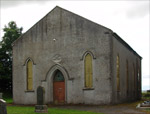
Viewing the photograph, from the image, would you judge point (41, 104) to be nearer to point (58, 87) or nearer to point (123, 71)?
point (58, 87)

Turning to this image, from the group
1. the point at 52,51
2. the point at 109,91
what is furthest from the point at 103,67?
the point at 52,51

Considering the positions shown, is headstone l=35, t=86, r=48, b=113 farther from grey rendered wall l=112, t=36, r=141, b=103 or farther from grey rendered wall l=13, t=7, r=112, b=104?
grey rendered wall l=112, t=36, r=141, b=103

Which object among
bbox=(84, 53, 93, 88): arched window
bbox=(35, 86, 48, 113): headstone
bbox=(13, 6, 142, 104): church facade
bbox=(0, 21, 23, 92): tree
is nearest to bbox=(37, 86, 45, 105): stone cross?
bbox=(35, 86, 48, 113): headstone

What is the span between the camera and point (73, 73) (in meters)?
25.5

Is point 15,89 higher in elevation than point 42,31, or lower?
lower

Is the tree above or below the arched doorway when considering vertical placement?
above

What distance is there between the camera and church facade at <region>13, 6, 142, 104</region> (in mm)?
24219

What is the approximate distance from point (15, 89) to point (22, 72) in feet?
6.71

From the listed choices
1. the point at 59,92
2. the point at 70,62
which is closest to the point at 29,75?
the point at 59,92

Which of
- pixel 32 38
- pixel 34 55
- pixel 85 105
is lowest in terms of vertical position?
pixel 85 105

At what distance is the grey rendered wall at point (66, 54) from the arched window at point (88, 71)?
0.37 metres

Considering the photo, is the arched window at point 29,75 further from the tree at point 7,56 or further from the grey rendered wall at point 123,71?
the tree at point 7,56

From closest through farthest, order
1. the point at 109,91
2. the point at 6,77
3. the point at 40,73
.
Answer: the point at 109,91
the point at 40,73
the point at 6,77

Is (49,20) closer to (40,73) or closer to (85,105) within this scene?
(40,73)
